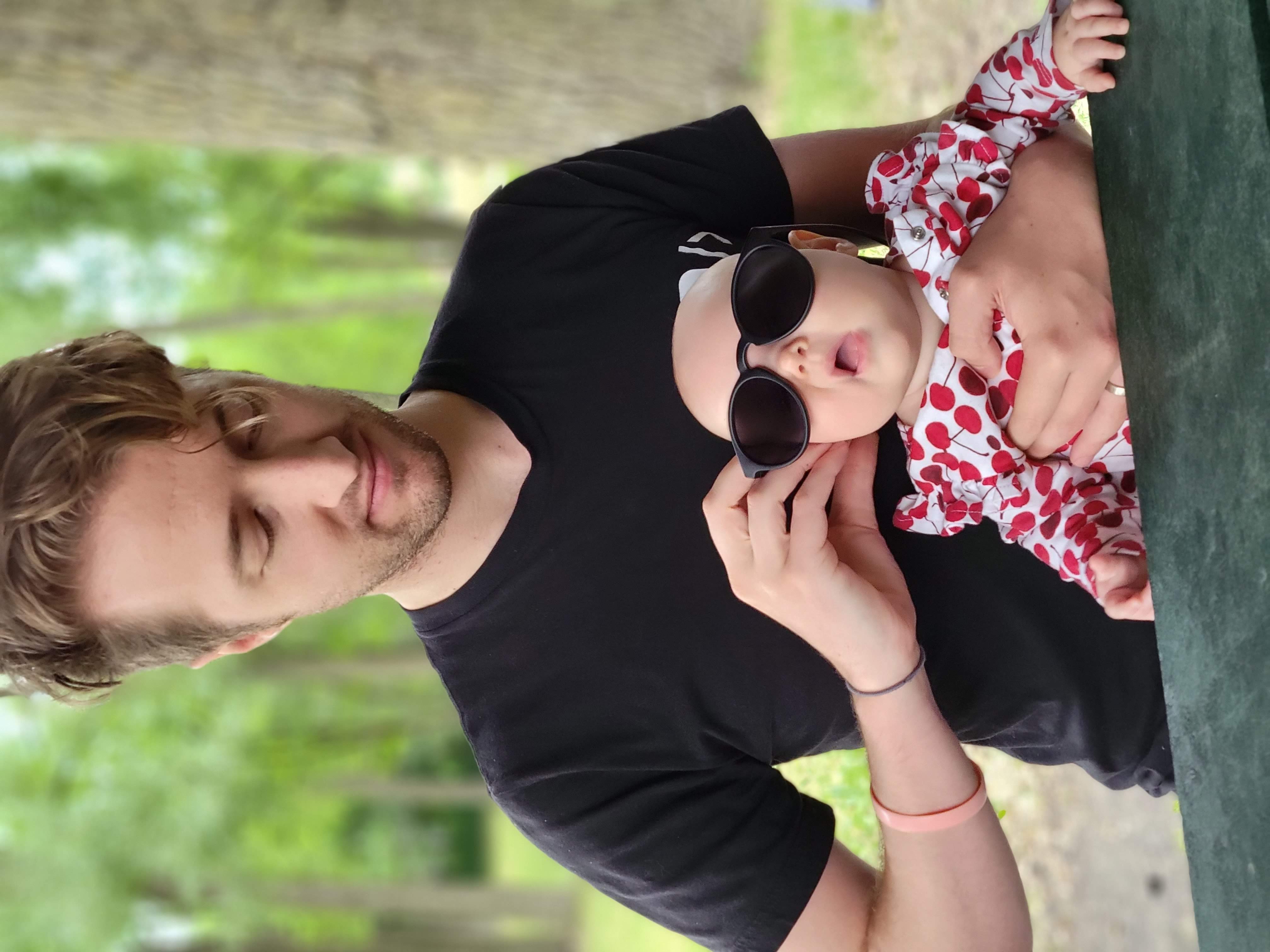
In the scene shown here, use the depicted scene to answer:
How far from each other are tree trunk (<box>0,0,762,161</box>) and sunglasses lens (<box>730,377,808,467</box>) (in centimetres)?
505

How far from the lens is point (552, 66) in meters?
A: 7.61

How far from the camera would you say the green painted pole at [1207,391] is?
1.23 m

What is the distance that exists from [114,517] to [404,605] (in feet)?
2.05

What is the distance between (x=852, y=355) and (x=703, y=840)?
1.01m

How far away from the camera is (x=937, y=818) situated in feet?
6.57

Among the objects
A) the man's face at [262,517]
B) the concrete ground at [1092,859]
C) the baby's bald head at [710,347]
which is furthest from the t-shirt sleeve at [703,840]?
the concrete ground at [1092,859]

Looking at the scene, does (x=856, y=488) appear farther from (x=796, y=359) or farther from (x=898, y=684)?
(x=898, y=684)

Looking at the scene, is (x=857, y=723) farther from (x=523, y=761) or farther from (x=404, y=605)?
(x=404, y=605)

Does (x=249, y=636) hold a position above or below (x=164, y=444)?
below

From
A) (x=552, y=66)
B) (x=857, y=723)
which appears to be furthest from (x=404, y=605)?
(x=552, y=66)

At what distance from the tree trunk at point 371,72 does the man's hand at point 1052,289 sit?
17.5 feet

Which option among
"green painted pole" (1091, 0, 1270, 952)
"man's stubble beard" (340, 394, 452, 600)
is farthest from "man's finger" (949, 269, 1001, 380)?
"man's stubble beard" (340, 394, 452, 600)

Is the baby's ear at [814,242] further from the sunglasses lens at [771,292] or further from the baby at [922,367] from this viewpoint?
the sunglasses lens at [771,292]

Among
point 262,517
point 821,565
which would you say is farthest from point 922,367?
point 262,517
